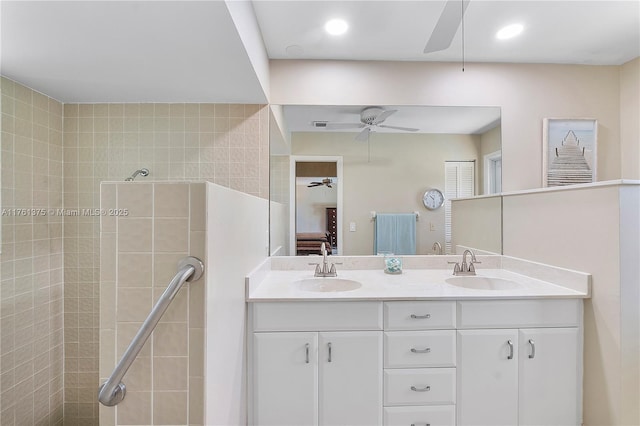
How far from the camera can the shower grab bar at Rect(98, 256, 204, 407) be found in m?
0.89

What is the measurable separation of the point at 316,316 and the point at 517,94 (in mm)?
2219

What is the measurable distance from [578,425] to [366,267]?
4.78ft

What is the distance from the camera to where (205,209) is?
100cm

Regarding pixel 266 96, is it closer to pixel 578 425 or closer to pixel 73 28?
pixel 73 28

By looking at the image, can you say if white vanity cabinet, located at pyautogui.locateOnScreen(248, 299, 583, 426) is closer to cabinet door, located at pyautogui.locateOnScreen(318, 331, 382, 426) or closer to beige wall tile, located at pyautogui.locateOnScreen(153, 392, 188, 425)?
cabinet door, located at pyautogui.locateOnScreen(318, 331, 382, 426)

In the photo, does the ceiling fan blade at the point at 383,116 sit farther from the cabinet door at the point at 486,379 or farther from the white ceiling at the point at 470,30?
→ the cabinet door at the point at 486,379

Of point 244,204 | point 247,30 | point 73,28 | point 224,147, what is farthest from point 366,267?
point 73,28

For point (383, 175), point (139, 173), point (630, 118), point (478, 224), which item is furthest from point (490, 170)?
point (139, 173)

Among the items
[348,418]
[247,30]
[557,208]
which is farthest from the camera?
[557,208]

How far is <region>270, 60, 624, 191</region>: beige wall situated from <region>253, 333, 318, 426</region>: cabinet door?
171 cm

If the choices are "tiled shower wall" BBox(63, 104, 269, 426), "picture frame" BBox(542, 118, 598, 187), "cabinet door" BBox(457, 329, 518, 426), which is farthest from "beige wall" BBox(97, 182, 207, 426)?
"picture frame" BBox(542, 118, 598, 187)

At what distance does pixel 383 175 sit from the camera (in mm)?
2285

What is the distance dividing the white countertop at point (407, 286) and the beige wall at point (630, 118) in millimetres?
1119

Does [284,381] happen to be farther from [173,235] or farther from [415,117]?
[415,117]
